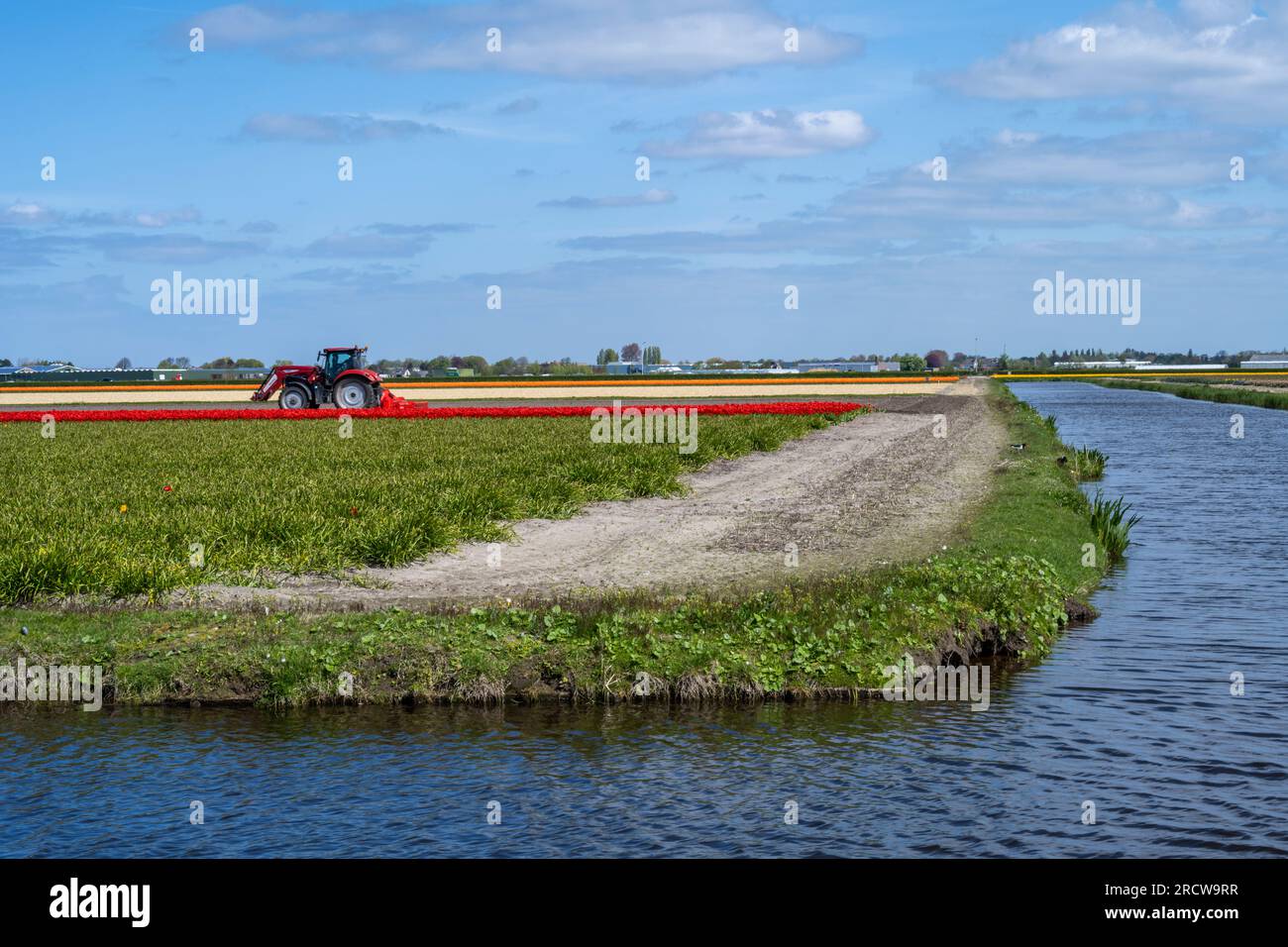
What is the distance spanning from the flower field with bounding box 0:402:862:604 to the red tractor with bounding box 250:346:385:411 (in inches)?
507

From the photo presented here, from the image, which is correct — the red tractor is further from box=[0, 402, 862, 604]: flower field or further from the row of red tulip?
box=[0, 402, 862, 604]: flower field

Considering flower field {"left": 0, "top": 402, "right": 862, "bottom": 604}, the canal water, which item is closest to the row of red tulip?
flower field {"left": 0, "top": 402, "right": 862, "bottom": 604}

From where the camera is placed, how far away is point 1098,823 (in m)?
9.45

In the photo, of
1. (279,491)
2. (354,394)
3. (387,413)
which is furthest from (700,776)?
(354,394)

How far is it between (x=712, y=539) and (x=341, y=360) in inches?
1732

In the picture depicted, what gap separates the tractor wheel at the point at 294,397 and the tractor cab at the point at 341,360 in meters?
1.79

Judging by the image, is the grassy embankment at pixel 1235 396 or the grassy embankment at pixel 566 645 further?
the grassy embankment at pixel 1235 396

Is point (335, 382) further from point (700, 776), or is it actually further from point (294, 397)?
point (700, 776)

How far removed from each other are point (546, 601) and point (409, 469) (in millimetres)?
16179

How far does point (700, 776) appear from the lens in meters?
10.5

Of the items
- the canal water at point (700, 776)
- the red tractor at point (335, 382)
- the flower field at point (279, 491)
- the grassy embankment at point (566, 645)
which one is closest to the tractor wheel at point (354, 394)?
the red tractor at point (335, 382)

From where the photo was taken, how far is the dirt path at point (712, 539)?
1686 cm

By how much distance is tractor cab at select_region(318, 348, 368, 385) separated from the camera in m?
61.9

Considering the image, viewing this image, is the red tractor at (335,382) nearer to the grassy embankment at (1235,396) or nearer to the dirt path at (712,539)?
the dirt path at (712,539)
